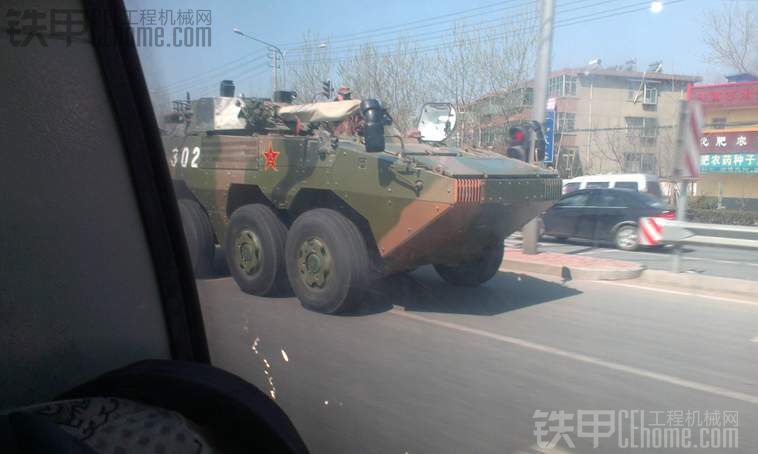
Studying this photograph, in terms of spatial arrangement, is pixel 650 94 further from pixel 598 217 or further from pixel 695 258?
pixel 598 217

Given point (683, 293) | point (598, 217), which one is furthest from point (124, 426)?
point (598, 217)

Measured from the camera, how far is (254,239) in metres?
5.55

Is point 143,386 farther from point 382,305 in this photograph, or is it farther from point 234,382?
point 382,305

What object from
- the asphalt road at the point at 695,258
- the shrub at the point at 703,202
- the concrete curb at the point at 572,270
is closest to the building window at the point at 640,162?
the shrub at the point at 703,202

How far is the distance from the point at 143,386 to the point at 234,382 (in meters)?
0.28

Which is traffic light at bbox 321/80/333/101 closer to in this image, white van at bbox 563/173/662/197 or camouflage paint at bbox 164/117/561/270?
camouflage paint at bbox 164/117/561/270

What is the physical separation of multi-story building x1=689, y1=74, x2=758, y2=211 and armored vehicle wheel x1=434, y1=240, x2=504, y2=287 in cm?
230

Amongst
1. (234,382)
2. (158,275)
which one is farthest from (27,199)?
(234,382)

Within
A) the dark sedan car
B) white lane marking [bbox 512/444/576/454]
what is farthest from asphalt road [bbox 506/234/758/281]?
white lane marking [bbox 512/444/576/454]

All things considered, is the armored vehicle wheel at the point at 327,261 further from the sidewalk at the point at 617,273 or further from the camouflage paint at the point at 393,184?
the sidewalk at the point at 617,273

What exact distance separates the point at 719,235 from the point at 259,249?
12.9 ft

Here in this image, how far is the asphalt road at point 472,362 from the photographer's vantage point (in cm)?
328

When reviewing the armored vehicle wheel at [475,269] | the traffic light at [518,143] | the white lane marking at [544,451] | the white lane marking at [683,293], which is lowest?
the white lane marking at [544,451]

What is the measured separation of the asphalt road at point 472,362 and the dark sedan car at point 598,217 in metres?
5.60
